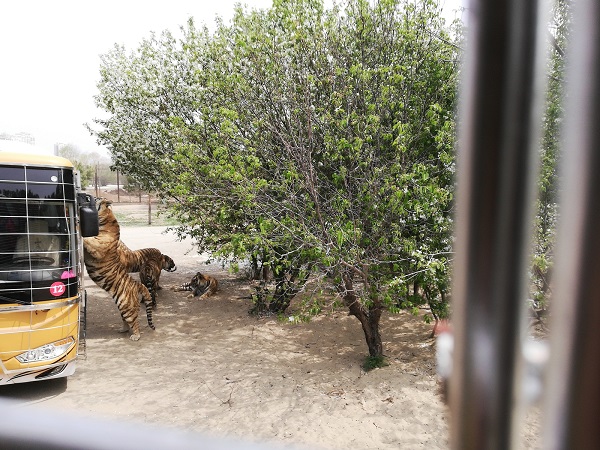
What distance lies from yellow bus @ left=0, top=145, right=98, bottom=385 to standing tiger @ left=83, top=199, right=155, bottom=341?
4.65 feet

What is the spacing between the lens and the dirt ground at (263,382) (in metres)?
3.98

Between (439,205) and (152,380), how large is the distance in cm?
332

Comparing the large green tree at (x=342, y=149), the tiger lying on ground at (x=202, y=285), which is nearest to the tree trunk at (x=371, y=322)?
the large green tree at (x=342, y=149)

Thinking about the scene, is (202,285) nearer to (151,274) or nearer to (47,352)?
(151,274)

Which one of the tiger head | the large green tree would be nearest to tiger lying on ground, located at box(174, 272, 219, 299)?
the tiger head

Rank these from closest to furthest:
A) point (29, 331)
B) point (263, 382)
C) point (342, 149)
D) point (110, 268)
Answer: point (29, 331)
point (342, 149)
point (263, 382)
point (110, 268)

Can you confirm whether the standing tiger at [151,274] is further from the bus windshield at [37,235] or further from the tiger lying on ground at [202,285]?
the bus windshield at [37,235]

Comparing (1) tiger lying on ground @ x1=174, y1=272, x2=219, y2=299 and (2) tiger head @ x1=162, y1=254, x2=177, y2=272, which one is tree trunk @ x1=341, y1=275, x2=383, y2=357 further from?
(2) tiger head @ x1=162, y1=254, x2=177, y2=272

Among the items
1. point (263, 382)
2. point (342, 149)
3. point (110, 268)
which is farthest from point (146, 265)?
point (342, 149)

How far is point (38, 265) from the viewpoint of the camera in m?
4.23

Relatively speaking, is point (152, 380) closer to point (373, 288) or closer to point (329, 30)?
point (373, 288)

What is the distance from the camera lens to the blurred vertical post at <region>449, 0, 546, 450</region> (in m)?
0.20

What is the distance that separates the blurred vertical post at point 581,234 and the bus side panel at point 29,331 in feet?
15.5

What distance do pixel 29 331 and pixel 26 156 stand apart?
5.02ft
